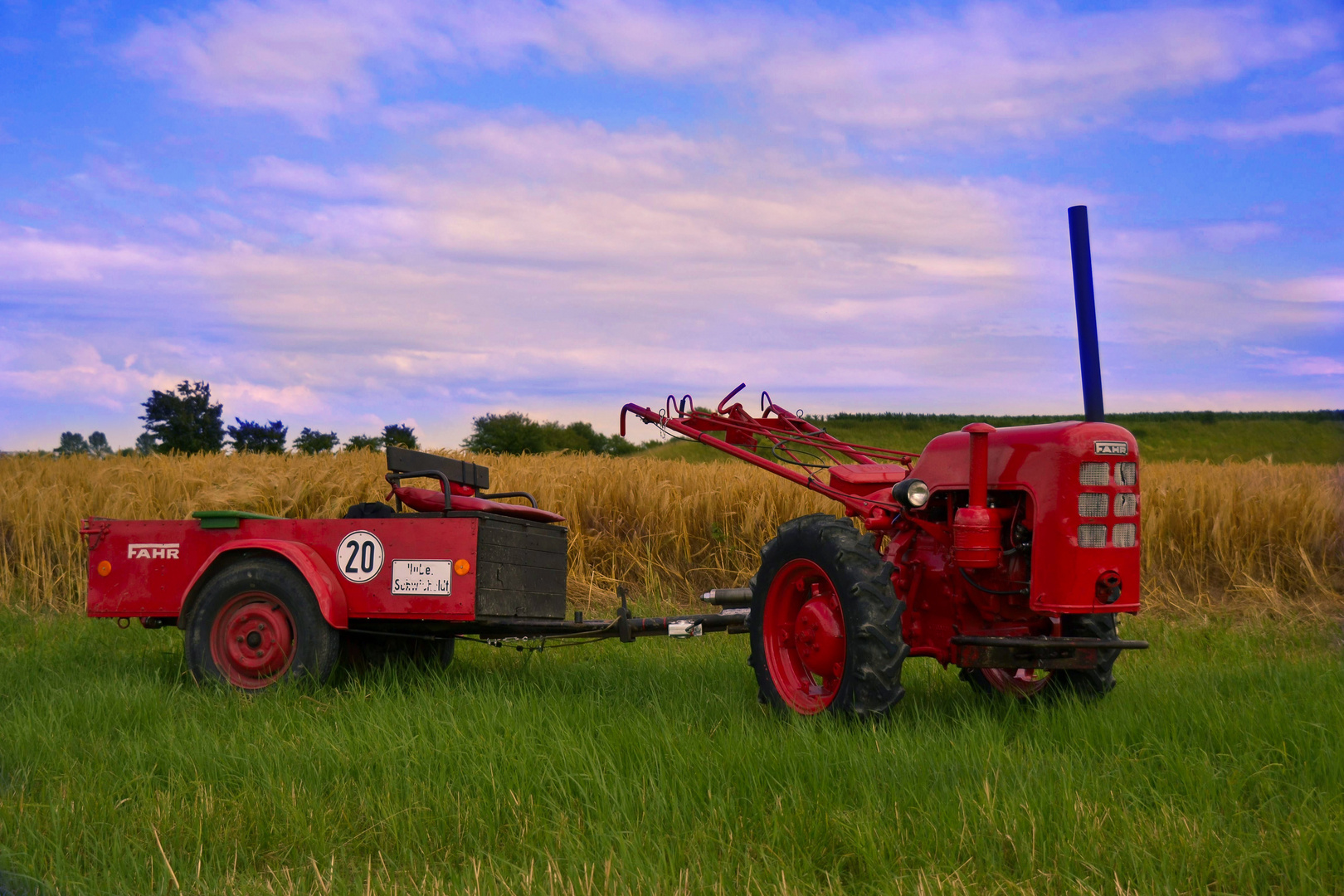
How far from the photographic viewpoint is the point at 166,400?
35.9 meters

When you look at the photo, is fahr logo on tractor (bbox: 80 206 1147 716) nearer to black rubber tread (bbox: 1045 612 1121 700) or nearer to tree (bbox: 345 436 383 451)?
black rubber tread (bbox: 1045 612 1121 700)

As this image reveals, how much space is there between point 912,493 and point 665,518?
6.51 m

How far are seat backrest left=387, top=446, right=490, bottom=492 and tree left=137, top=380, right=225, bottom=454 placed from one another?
3152 centimetres

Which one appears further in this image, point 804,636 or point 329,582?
point 329,582

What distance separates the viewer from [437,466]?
639cm

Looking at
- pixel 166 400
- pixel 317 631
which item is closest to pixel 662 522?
pixel 317 631

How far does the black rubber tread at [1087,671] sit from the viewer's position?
16.8 ft

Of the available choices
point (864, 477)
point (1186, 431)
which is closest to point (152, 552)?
point (864, 477)

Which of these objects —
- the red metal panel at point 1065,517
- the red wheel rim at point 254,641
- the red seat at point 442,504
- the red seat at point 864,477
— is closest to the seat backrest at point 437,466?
the red seat at point 442,504

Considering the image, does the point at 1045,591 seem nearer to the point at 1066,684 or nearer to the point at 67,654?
the point at 1066,684

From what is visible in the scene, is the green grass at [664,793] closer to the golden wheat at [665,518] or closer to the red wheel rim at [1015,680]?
the red wheel rim at [1015,680]

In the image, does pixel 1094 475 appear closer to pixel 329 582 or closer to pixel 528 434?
pixel 329 582

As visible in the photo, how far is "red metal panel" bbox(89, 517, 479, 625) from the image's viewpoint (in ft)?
18.8

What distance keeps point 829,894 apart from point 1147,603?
8.33m
